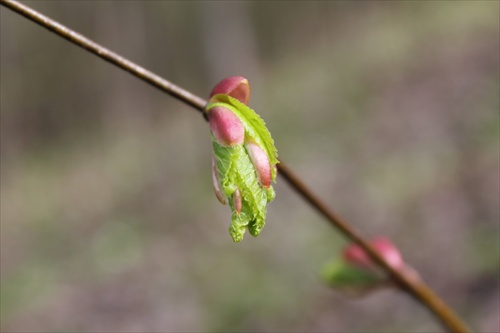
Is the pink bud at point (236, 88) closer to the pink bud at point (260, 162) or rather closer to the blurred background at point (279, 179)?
the pink bud at point (260, 162)

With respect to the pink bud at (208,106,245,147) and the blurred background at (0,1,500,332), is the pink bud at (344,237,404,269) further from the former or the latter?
the blurred background at (0,1,500,332)

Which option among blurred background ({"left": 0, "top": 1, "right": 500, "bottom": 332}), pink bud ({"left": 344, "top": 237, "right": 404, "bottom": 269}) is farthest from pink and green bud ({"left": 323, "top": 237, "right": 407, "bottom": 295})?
blurred background ({"left": 0, "top": 1, "right": 500, "bottom": 332})

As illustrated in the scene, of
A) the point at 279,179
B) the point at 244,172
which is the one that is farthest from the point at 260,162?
the point at 279,179

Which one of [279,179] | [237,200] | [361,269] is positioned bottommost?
[279,179]

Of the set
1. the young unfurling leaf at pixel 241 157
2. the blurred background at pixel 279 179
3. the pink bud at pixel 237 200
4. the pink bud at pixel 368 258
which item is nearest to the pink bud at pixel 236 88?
the young unfurling leaf at pixel 241 157

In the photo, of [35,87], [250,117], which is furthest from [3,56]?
[250,117]

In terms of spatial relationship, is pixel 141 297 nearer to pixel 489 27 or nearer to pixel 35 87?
pixel 489 27

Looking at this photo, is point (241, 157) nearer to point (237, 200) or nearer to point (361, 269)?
point (237, 200)

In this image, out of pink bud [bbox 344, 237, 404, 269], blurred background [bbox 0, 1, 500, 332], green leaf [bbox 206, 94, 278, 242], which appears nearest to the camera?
green leaf [bbox 206, 94, 278, 242]
